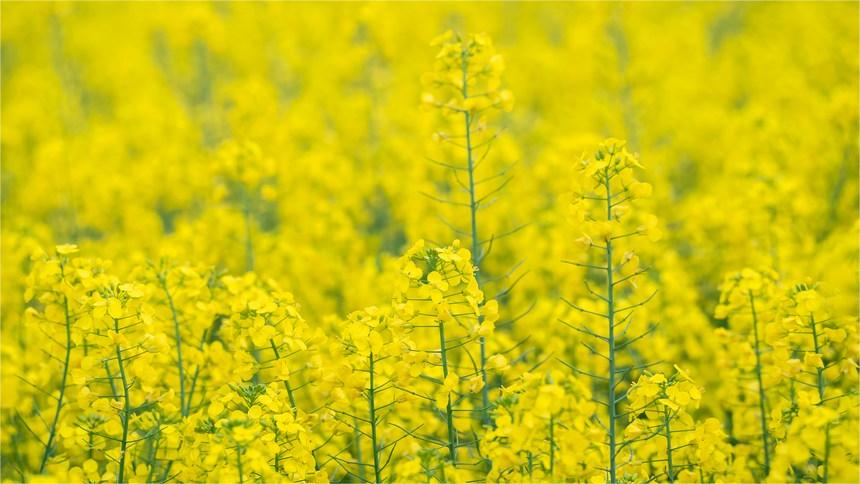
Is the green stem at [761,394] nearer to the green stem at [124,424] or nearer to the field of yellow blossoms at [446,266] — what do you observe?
the field of yellow blossoms at [446,266]

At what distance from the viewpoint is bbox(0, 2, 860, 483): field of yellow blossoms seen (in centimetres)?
274

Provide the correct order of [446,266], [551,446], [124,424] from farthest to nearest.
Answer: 1. [124,424]
2. [446,266]
3. [551,446]

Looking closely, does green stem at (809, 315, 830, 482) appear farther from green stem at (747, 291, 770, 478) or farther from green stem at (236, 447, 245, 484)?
green stem at (236, 447, 245, 484)

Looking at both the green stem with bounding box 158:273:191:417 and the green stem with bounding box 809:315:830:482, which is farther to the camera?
the green stem with bounding box 158:273:191:417

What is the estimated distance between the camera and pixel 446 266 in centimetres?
273

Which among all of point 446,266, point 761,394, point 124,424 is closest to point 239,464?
point 124,424

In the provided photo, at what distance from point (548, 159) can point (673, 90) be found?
3298 millimetres

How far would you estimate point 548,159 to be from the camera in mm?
5883

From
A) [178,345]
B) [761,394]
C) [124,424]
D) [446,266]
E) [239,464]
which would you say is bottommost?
[239,464]

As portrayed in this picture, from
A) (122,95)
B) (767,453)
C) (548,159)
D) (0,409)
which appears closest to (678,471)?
(767,453)

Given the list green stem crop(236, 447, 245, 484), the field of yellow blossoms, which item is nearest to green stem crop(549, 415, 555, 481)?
the field of yellow blossoms

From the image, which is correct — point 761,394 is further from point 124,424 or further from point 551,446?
point 124,424

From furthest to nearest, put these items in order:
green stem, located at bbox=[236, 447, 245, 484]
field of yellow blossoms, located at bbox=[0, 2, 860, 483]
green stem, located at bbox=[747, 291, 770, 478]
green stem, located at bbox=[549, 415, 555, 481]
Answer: green stem, located at bbox=[747, 291, 770, 478], field of yellow blossoms, located at bbox=[0, 2, 860, 483], green stem, located at bbox=[236, 447, 245, 484], green stem, located at bbox=[549, 415, 555, 481]

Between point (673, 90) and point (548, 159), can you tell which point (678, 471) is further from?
point (673, 90)
